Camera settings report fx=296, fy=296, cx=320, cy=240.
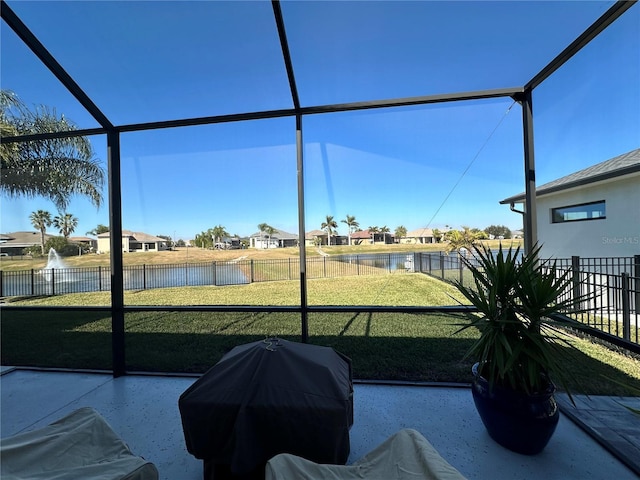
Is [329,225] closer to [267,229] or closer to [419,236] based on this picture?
[267,229]

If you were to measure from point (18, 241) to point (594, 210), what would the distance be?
7.66 metres

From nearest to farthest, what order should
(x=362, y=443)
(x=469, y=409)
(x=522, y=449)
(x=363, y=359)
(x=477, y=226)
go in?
1. (x=522, y=449)
2. (x=362, y=443)
3. (x=469, y=409)
4. (x=477, y=226)
5. (x=363, y=359)

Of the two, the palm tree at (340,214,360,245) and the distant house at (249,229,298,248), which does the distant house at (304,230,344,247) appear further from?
the distant house at (249,229,298,248)

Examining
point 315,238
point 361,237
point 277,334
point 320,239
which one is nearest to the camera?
point 315,238

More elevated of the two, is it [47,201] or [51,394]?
[47,201]

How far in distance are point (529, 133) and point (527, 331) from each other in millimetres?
1867

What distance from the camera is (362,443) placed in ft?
6.71

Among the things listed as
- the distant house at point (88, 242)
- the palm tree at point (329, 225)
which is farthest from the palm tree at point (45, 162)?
the palm tree at point (329, 225)

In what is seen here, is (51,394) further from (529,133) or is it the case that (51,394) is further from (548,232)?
(548,232)

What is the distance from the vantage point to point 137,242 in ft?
13.6

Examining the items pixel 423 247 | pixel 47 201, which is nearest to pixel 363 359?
pixel 423 247

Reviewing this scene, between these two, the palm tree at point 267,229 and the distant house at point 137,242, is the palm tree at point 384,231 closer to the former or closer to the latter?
the palm tree at point 267,229

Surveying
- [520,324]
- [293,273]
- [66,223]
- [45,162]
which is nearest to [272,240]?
[293,273]

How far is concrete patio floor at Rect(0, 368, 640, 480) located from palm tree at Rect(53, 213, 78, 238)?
1.86m
